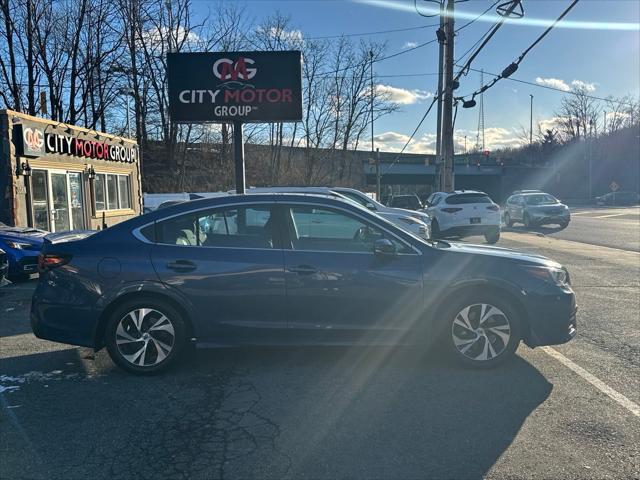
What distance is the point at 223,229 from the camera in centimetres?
494

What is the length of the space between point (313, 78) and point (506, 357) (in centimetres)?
3923

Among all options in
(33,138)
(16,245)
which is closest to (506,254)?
(16,245)

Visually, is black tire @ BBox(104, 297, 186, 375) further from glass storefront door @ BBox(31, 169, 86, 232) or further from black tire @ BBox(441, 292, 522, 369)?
glass storefront door @ BBox(31, 169, 86, 232)

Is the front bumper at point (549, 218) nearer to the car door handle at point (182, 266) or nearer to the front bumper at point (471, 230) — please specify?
the front bumper at point (471, 230)

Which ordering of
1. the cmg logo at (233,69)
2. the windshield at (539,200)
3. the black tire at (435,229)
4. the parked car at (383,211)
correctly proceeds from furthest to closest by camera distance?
the windshield at (539,200) < the black tire at (435,229) < the parked car at (383,211) < the cmg logo at (233,69)

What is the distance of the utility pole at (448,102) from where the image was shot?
1888 centimetres

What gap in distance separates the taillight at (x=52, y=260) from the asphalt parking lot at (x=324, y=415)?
1.02m

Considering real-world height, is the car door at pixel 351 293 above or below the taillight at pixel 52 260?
below

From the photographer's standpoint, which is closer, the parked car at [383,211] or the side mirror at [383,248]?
the side mirror at [383,248]

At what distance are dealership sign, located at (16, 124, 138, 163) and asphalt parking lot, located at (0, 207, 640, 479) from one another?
10.3 meters

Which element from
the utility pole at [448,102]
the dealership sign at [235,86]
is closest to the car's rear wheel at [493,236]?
the utility pole at [448,102]

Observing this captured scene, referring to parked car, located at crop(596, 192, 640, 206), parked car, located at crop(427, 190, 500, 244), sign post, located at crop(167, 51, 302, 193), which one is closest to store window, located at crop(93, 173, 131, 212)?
sign post, located at crop(167, 51, 302, 193)

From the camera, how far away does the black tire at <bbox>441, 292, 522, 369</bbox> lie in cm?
477

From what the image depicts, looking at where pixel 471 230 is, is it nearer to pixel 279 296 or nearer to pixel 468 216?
pixel 468 216
